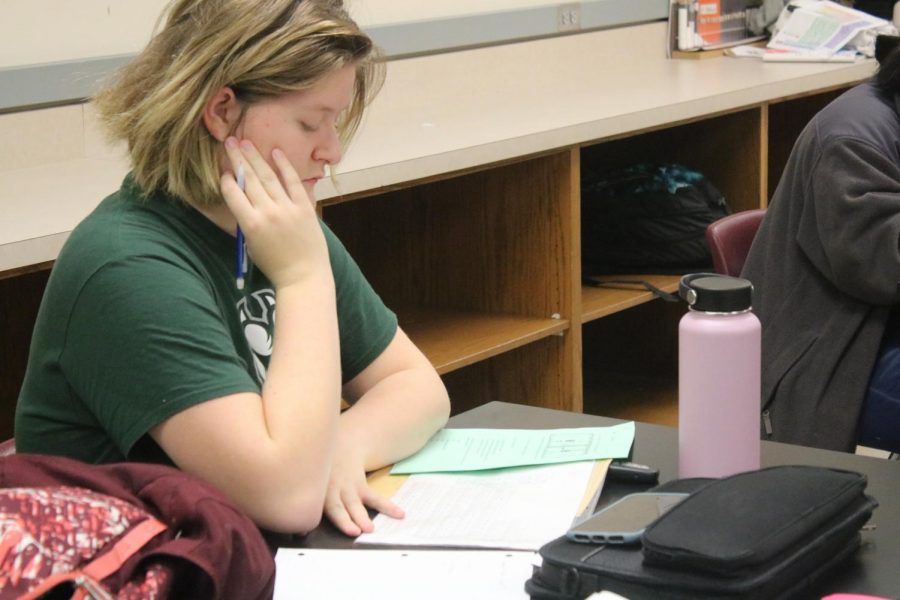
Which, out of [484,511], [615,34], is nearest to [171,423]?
[484,511]

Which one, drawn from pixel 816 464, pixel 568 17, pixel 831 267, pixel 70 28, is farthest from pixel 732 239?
pixel 568 17

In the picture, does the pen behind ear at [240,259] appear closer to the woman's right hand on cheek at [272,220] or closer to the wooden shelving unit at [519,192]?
the woman's right hand on cheek at [272,220]

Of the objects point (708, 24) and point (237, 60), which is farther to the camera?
point (708, 24)

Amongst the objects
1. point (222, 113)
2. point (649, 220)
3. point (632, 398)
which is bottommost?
point (632, 398)

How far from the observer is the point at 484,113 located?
111 inches

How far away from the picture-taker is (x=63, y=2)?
2340 millimetres

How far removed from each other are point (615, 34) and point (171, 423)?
271 cm

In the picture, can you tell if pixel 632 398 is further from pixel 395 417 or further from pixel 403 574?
pixel 403 574

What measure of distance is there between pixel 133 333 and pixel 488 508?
1.22 ft

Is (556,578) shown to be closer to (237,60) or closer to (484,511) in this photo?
(484,511)

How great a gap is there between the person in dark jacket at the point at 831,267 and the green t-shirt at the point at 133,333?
1045 mm

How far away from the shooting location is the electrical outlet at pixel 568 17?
3.42 metres

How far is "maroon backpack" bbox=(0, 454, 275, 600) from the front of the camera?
0.85 meters

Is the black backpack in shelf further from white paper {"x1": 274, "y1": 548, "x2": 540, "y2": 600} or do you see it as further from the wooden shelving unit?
white paper {"x1": 274, "y1": 548, "x2": 540, "y2": 600}
